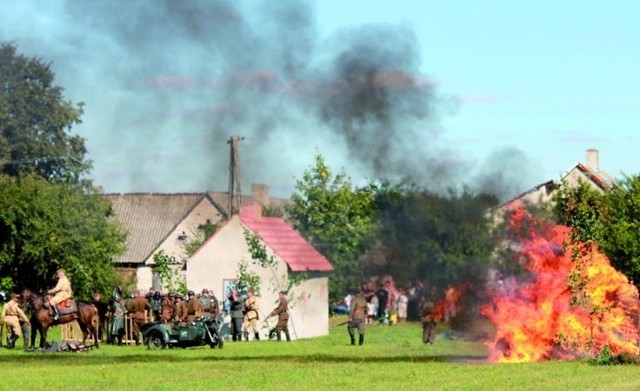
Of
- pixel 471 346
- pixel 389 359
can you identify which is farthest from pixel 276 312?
pixel 389 359

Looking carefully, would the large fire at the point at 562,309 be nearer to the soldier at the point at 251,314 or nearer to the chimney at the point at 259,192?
the soldier at the point at 251,314

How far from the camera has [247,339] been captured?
54188mm

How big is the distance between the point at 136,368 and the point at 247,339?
71.1ft

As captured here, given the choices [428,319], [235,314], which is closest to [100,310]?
[235,314]

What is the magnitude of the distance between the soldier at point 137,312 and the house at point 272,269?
6746 millimetres

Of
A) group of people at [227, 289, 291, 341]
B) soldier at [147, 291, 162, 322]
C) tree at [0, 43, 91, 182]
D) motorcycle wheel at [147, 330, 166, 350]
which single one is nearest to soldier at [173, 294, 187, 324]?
motorcycle wheel at [147, 330, 166, 350]

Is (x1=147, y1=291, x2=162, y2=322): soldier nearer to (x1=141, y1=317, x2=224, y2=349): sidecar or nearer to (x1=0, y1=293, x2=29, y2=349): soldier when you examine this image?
(x1=141, y1=317, x2=224, y2=349): sidecar

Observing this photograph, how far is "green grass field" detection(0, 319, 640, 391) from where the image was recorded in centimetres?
2695

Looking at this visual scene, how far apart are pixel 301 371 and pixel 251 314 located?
76.4 feet

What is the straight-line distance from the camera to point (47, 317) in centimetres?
4456

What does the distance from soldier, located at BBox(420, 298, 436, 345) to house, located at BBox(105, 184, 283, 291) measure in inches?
1713

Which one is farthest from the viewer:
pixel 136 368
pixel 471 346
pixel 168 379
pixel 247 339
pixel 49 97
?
pixel 49 97

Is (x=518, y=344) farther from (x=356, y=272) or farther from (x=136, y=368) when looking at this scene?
(x=356, y=272)

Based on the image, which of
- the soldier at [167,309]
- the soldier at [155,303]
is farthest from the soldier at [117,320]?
the soldier at [167,309]
